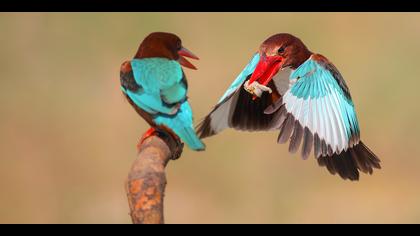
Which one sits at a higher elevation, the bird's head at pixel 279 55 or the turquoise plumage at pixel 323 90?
the bird's head at pixel 279 55

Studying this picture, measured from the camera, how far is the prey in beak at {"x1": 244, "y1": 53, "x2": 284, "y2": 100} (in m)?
3.57

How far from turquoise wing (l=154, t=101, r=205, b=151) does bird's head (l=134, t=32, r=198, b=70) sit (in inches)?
Result: 12.0

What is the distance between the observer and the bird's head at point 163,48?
364 cm

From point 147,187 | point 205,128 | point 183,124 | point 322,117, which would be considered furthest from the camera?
point 205,128

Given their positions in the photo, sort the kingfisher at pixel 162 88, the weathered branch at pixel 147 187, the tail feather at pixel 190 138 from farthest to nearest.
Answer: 1. the kingfisher at pixel 162 88
2. the tail feather at pixel 190 138
3. the weathered branch at pixel 147 187

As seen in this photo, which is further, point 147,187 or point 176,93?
point 176,93

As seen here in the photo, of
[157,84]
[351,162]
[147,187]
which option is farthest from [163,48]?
[147,187]

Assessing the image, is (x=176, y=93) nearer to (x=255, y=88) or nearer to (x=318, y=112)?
(x=255, y=88)

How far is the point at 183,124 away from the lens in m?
3.28

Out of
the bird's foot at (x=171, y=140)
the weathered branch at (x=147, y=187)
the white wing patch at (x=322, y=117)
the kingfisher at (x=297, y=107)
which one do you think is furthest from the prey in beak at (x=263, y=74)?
the weathered branch at (x=147, y=187)

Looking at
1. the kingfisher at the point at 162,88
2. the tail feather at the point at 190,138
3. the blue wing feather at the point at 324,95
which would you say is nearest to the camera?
the tail feather at the point at 190,138

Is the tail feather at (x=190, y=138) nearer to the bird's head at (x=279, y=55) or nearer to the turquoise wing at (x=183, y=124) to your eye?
the turquoise wing at (x=183, y=124)

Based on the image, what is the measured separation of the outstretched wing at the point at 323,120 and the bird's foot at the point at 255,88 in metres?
0.09

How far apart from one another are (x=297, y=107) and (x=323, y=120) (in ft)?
Result: 0.38
